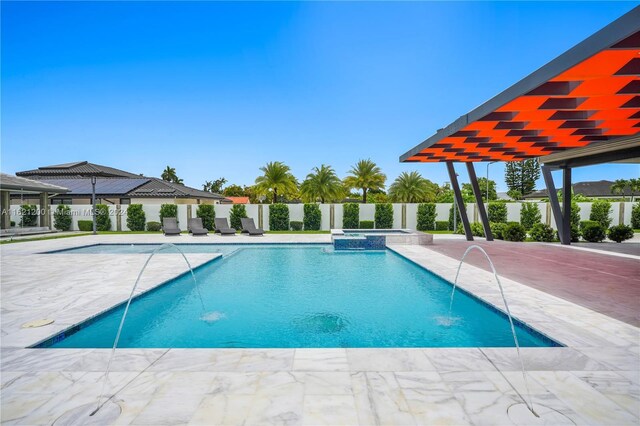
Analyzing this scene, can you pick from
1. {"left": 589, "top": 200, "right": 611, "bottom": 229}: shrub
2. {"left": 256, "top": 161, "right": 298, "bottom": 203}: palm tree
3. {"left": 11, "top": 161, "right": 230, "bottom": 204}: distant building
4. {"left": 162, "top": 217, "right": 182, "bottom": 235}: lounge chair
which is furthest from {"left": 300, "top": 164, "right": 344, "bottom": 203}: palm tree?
{"left": 589, "top": 200, "right": 611, "bottom": 229}: shrub

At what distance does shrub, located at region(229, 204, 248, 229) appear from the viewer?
24.2 meters

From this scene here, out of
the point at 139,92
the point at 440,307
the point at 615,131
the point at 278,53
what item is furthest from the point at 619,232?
the point at 139,92

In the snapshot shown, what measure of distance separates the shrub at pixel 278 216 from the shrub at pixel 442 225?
Result: 11.3m

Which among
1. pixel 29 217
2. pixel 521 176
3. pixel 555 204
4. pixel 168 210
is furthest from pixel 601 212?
pixel 521 176

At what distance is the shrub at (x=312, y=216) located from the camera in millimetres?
24606

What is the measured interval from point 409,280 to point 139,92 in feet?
68.1

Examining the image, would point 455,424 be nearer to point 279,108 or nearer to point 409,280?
point 409,280

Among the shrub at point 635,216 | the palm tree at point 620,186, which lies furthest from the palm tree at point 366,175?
the palm tree at point 620,186

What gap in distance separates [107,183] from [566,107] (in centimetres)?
3844

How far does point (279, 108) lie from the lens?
26062mm

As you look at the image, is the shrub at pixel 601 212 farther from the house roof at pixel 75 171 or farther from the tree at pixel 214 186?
the tree at pixel 214 186

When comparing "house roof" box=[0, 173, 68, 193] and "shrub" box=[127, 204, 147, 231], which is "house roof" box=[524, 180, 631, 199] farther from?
"house roof" box=[0, 173, 68, 193]

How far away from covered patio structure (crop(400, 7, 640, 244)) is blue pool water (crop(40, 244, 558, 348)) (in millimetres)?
4015

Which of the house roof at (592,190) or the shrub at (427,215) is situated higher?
the house roof at (592,190)
